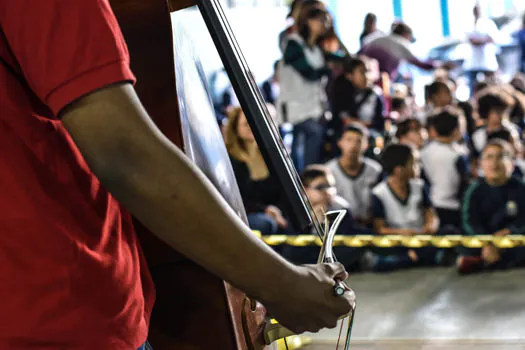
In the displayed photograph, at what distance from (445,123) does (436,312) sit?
66.3 inches

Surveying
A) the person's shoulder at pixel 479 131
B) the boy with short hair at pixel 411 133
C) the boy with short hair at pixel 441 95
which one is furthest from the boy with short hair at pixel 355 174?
the boy with short hair at pixel 441 95

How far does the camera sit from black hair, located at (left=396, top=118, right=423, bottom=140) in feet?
16.5

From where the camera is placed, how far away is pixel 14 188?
2.27ft

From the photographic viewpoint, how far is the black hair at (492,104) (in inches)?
201

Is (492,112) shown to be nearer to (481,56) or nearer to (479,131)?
(479,131)

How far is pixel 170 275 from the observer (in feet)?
3.28

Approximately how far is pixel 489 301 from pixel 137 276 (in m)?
3.12

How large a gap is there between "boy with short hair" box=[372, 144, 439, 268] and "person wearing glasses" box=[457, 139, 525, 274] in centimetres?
23

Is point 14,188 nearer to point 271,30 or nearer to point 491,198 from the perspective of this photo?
point 491,198

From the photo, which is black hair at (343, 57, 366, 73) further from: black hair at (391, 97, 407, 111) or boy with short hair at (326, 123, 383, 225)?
black hair at (391, 97, 407, 111)

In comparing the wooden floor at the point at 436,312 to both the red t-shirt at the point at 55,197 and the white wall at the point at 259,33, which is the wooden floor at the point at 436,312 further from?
the white wall at the point at 259,33

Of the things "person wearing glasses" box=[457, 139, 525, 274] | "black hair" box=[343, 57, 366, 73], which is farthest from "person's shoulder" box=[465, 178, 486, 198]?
"black hair" box=[343, 57, 366, 73]

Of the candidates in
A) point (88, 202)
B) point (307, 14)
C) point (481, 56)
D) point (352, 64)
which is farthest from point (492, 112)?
point (88, 202)

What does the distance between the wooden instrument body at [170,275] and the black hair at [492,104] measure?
14.4ft
